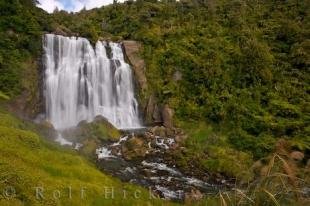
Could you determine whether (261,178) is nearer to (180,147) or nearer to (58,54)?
(180,147)

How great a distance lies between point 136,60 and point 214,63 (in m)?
7.21

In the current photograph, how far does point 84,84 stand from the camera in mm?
33406

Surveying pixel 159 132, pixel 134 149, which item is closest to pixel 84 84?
pixel 159 132

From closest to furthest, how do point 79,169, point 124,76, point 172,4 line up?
1. point 79,169
2. point 124,76
3. point 172,4

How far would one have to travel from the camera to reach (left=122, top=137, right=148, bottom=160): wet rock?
76.3ft

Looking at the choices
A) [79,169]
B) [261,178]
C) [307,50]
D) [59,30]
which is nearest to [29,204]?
[79,169]

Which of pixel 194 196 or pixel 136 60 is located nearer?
pixel 194 196

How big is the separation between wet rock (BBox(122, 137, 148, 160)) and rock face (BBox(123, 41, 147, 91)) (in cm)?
1122

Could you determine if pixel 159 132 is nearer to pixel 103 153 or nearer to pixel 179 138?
pixel 179 138

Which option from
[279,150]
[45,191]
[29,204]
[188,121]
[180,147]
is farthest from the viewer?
[188,121]

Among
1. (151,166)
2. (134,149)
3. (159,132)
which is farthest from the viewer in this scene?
(159,132)

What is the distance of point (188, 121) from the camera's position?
32.3 metres

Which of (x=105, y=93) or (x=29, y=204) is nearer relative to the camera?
(x=29, y=204)

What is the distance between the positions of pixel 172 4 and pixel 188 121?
20755mm
